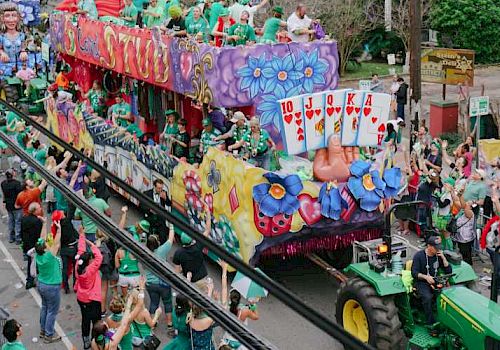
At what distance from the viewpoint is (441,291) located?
8.53 m

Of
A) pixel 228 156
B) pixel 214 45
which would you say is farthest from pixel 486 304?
pixel 214 45

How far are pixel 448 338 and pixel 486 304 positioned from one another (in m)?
0.58

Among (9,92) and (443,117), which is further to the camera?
(9,92)

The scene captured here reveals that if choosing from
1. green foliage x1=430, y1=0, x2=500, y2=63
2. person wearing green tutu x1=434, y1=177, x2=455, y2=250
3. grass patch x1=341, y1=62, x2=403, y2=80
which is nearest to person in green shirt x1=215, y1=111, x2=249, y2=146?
person wearing green tutu x1=434, y1=177, x2=455, y2=250

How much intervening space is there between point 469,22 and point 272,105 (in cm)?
2253

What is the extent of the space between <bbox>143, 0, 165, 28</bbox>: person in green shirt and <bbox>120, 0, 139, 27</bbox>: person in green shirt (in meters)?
0.67

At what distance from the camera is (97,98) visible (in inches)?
678

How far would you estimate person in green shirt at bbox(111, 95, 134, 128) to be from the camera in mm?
15836

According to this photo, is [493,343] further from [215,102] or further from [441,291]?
[215,102]

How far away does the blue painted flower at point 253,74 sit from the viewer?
11430mm

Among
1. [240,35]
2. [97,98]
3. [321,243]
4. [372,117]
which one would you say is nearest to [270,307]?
[321,243]

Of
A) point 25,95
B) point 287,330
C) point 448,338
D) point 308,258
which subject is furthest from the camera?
point 25,95

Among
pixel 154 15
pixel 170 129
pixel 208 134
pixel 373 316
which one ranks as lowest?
pixel 373 316

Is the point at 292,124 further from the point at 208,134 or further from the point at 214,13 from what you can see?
the point at 214,13
